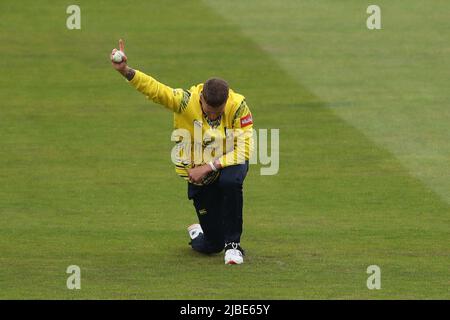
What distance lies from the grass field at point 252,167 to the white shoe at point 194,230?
0.22 m

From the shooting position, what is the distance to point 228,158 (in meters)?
11.8

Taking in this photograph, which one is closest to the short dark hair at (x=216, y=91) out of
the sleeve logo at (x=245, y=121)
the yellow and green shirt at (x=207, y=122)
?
the yellow and green shirt at (x=207, y=122)

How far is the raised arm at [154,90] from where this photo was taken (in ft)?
37.9

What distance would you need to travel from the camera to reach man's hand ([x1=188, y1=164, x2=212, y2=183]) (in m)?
11.8

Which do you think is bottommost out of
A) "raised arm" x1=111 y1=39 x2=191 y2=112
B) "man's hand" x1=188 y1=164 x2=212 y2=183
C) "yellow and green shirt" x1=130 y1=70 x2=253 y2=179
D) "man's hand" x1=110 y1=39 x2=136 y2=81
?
"man's hand" x1=188 y1=164 x2=212 y2=183

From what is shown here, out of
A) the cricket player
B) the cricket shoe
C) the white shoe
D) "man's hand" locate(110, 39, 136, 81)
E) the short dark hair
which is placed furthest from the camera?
the white shoe

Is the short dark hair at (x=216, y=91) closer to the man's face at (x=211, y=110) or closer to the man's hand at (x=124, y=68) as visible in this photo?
the man's face at (x=211, y=110)

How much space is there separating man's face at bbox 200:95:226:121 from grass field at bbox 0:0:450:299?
1354 mm

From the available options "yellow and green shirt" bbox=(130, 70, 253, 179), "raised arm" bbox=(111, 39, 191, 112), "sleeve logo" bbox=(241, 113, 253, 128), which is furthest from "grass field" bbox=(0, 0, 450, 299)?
"raised arm" bbox=(111, 39, 191, 112)

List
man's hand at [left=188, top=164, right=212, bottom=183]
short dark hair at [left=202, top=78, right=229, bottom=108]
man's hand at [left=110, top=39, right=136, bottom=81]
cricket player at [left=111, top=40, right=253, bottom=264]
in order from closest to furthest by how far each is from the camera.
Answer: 1. man's hand at [left=110, top=39, right=136, bottom=81]
2. short dark hair at [left=202, top=78, right=229, bottom=108]
3. cricket player at [left=111, top=40, right=253, bottom=264]
4. man's hand at [left=188, top=164, right=212, bottom=183]

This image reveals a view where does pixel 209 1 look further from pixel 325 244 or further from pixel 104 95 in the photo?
pixel 325 244

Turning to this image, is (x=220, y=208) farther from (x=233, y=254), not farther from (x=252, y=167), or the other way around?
(x=252, y=167)

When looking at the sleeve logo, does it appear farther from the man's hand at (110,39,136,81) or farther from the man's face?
the man's hand at (110,39,136,81)
